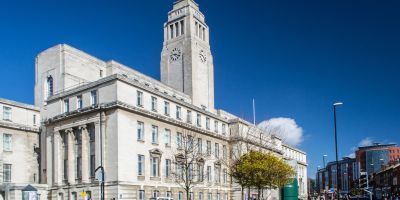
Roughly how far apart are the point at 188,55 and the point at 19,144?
35.1m

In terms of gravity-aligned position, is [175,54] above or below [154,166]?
above

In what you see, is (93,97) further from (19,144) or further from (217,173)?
(217,173)

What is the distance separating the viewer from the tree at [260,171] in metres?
57.0

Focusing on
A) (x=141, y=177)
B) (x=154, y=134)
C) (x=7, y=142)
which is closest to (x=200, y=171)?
(x=154, y=134)

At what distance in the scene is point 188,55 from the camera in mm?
85062

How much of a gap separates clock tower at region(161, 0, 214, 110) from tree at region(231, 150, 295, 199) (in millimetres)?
28138

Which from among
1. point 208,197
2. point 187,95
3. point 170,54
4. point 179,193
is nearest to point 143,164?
point 179,193

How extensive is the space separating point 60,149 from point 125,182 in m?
12.9

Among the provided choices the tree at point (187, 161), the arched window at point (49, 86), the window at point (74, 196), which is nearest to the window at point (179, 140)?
the tree at point (187, 161)

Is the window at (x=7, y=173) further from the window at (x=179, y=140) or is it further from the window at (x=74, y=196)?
the window at (x=179, y=140)

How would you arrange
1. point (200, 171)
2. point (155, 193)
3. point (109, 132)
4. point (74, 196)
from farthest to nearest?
1. point (200, 171)
2. point (155, 193)
3. point (74, 196)
4. point (109, 132)

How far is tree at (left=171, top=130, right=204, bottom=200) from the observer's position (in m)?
60.7

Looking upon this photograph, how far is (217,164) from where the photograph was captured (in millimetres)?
73812

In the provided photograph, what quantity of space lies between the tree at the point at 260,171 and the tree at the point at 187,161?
22.3 ft
